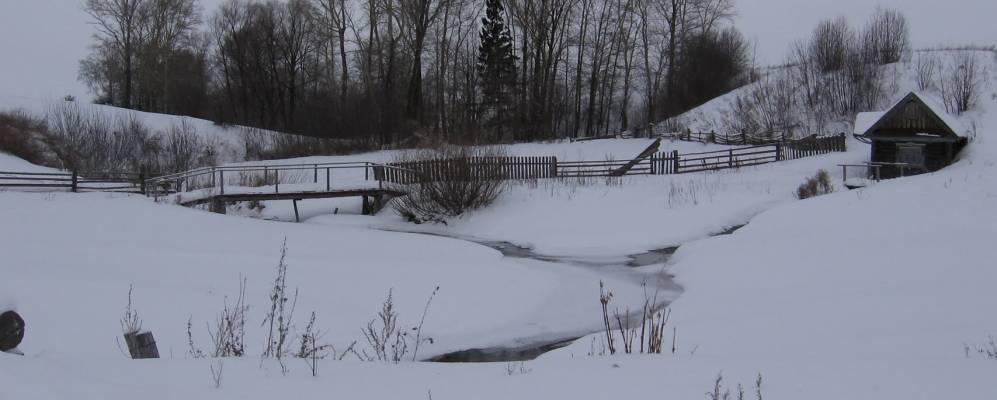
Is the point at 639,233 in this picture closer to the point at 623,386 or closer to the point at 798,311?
the point at 798,311

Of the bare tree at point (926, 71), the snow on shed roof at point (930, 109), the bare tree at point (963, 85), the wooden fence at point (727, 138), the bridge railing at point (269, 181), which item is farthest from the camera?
the bare tree at point (926, 71)

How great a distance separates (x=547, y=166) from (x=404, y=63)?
23527 millimetres

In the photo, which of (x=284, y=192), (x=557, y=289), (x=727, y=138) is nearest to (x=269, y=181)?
(x=284, y=192)

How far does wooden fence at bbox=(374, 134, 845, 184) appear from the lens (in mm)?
23219

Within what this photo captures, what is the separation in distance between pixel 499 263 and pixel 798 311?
7.44 m

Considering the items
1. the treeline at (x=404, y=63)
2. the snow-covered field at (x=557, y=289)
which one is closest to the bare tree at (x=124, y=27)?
the treeline at (x=404, y=63)

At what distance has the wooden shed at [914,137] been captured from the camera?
25.3m

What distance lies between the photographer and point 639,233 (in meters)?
19.2

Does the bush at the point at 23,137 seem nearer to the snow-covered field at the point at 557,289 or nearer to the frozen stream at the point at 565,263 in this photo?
the snow-covered field at the point at 557,289

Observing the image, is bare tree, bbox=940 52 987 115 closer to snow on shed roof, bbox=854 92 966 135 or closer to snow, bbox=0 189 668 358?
snow on shed roof, bbox=854 92 966 135

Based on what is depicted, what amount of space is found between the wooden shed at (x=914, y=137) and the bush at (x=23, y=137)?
129ft

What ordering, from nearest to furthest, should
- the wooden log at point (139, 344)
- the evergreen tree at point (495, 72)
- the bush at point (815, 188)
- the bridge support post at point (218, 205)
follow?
the wooden log at point (139, 344) < the bush at point (815, 188) < the bridge support post at point (218, 205) < the evergreen tree at point (495, 72)

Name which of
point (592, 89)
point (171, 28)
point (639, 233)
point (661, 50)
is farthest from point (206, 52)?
point (639, 233)

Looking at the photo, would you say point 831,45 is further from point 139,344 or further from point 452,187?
point 139,344
